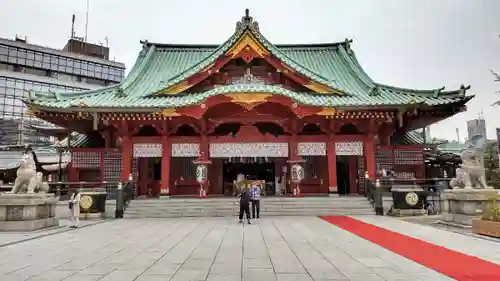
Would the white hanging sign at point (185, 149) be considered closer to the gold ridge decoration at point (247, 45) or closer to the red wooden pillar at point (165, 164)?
the red wooden pillar at point (165, 164)

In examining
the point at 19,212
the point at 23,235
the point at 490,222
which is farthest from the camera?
the point at 19,212

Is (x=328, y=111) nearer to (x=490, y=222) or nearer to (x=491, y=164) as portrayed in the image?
(x=490, y=222)

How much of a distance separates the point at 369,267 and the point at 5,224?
38.2ft

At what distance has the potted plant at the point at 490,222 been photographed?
9781 millimetres

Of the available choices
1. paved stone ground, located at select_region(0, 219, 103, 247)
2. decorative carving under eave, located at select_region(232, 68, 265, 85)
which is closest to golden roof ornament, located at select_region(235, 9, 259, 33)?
decorative carving under eave, located at select_region(232, 68, 265, 85)

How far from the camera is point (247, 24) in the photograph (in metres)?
20.0

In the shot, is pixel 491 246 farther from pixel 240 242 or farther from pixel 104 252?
pixel 104 252

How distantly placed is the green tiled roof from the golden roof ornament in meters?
→ 0.13

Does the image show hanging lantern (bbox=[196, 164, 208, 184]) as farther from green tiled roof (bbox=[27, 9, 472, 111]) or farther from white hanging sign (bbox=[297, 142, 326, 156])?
white hanging sign (bbox=[297, 142, 326, 156])

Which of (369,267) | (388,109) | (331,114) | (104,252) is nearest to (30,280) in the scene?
(104,252)

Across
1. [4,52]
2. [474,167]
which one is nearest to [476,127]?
[474,167]

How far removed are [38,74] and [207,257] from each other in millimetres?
63153

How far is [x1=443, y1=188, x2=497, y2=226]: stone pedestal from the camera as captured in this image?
11.8 m

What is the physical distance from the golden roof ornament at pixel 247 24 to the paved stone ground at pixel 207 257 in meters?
12.5
